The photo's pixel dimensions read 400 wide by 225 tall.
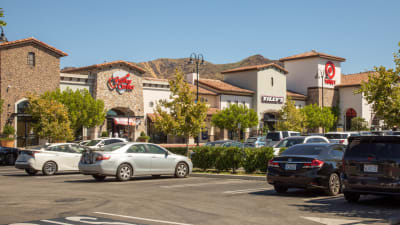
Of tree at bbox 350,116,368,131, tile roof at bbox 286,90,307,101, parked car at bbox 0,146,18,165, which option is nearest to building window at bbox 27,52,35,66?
parked car at bbox 0,146,18,165

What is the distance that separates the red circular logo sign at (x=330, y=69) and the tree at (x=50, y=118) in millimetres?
42995

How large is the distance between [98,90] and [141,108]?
17.7 ft

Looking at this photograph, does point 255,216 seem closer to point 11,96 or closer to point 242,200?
point 242,200

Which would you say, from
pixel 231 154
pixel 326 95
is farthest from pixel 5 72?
pixel 326 95

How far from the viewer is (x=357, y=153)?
36.0ft

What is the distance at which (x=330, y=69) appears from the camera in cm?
7175

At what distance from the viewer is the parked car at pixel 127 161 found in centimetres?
1702

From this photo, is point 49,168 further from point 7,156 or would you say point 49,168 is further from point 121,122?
point 121,122

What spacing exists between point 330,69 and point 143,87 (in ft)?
108

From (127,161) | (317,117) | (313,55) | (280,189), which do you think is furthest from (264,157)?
(313,55)

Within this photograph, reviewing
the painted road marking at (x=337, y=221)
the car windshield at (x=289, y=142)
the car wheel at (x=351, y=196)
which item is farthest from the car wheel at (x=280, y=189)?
the car windshield at (x=289, y=142)

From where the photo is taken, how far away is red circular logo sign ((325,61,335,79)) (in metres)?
71.1

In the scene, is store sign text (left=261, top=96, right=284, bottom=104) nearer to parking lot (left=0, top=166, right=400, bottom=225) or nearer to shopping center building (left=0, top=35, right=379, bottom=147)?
shopping center building (left=0, top=35, right=379, bottom=147)

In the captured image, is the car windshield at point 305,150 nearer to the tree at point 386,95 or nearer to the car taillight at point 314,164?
the car taillight at point 314,164
